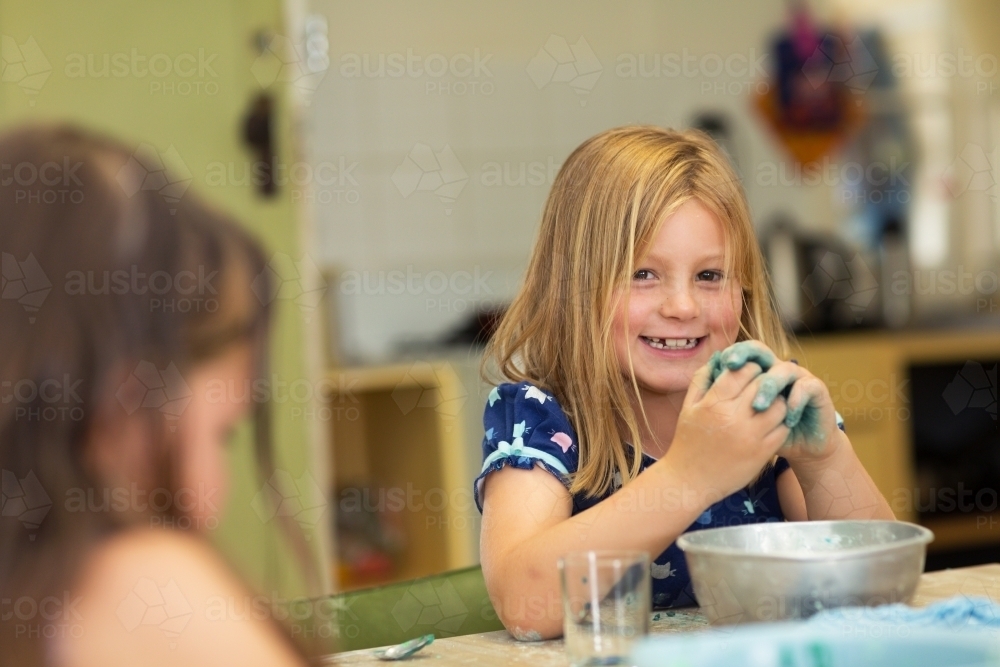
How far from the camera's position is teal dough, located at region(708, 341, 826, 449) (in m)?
0.94

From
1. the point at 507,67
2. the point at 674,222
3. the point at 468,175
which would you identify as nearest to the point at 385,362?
the point at 468,175

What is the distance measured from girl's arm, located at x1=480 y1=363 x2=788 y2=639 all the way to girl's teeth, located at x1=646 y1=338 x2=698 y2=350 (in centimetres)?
23

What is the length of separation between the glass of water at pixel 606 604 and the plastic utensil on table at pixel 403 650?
17 centimetres

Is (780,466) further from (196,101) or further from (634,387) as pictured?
(196,101)

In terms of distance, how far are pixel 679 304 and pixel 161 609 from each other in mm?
728

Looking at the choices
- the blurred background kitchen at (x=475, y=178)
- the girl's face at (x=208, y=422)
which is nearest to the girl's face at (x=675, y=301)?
the girl's face at (x=208, y=422)

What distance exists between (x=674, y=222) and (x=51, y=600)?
31.3 inches

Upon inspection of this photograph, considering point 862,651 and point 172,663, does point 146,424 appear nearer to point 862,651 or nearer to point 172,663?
point 172,663

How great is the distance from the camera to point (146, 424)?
518mm

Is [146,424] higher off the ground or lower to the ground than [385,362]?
higher

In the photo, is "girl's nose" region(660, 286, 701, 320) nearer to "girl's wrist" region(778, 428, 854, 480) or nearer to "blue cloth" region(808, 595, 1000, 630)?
"girl's wrist" region(778, 428, 854, 480)

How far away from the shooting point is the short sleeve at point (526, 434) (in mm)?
1095

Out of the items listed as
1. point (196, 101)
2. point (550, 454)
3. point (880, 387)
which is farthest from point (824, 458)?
point (880, 387)

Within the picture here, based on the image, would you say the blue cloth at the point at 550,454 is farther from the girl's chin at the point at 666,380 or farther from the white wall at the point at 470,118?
the white wall at the point at 470,118
